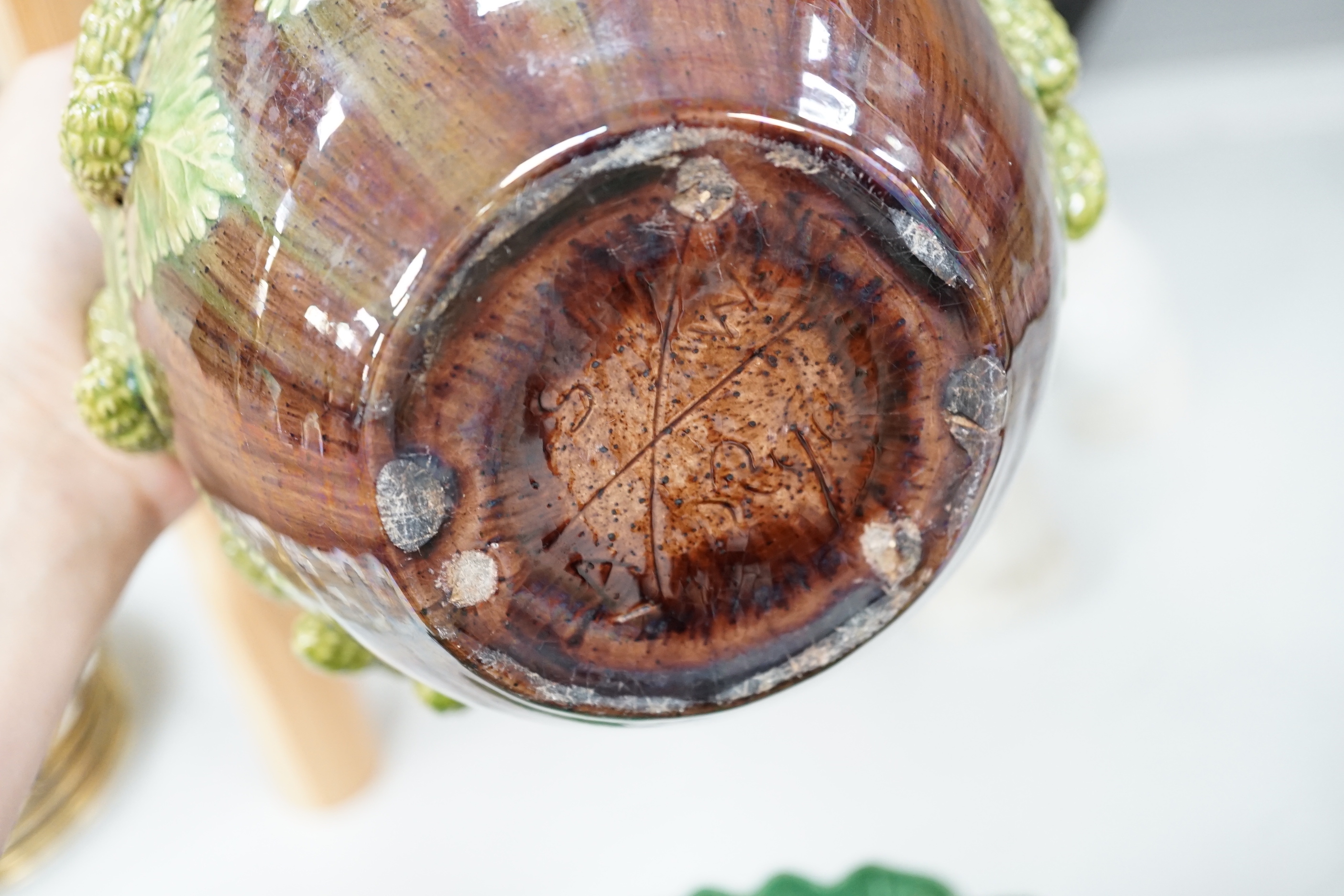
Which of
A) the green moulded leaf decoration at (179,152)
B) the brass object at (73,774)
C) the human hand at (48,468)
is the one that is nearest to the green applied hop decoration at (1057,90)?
the green moulded leaf decoration at (179,152)

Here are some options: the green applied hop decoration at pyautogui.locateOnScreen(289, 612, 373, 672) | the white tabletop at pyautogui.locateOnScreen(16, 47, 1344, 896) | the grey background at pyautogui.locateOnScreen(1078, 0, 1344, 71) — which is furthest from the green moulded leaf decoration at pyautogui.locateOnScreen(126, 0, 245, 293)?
the grey background at pyautogui.locateOnScreen(1078, 0, 1344, 71)

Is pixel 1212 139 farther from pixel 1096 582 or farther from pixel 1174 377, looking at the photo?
pixel 1096 582

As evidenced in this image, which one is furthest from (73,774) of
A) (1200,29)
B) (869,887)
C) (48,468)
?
(1200,29)

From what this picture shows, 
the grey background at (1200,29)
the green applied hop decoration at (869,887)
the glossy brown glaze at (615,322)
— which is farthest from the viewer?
the grey background at (1200,29)

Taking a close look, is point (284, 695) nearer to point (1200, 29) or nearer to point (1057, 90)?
point (1057, 90)

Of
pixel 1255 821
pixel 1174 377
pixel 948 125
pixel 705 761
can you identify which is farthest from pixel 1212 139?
pixel 948 125

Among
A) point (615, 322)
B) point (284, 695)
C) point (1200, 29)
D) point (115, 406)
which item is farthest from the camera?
point (1200, 29)

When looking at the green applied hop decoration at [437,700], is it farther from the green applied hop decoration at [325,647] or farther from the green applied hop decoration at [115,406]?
the green applied hop decoration at [115,406]

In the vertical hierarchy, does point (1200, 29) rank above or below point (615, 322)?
above
